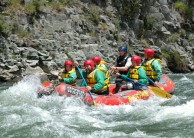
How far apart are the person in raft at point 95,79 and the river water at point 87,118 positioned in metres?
0.73

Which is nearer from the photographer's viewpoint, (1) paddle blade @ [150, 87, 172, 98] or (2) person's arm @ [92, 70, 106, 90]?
(2) person's arm @ [92, 70, 106, 90]

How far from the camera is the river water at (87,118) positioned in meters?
8.45

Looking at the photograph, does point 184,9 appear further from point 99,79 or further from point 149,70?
point 99,79

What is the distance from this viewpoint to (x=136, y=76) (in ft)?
41.4

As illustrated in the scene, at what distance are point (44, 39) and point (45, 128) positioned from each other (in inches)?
479

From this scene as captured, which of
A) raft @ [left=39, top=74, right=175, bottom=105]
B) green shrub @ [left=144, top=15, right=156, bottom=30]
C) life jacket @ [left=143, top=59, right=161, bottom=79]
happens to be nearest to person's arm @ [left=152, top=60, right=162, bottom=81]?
life jacket @ [left=143, top=59, right=161, bottom=79]

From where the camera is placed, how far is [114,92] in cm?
1262

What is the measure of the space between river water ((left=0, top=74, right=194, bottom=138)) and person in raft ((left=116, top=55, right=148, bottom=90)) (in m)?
0.61

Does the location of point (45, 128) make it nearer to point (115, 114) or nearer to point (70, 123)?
point (70, 123)

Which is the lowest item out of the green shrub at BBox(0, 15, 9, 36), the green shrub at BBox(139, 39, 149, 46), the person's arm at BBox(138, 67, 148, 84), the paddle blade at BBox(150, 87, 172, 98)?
the green shrub at BBox(139, 39, 149, 46)

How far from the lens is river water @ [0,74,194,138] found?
8.45m

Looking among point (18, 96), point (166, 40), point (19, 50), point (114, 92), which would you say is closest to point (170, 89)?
point (114, 92)

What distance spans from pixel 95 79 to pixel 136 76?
1.53 meters

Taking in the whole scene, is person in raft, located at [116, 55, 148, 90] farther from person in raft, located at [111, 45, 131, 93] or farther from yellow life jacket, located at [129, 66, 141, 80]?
person in raft, located at [111, 45, 131, 93]
